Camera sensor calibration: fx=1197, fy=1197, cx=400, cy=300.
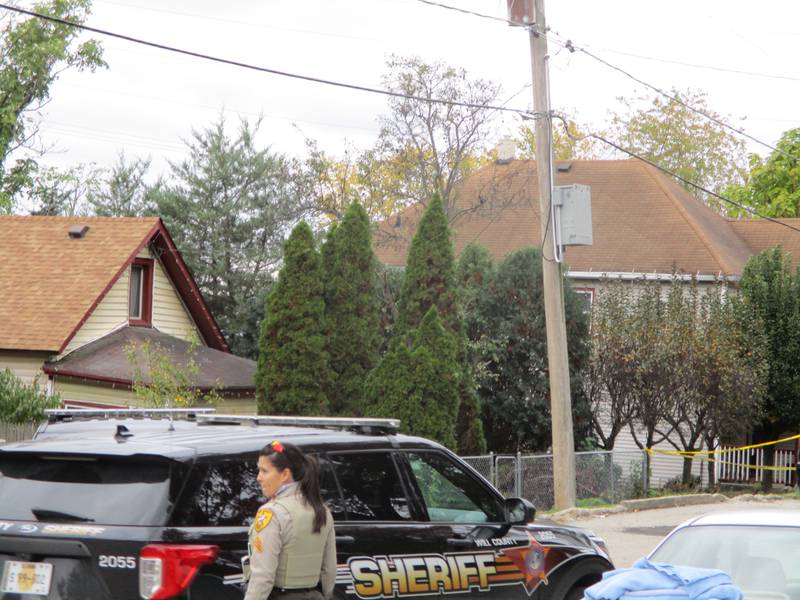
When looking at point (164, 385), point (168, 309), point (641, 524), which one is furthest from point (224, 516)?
point (168, 309)

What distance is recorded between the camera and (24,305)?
79.8 feet

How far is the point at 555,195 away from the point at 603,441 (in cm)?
876

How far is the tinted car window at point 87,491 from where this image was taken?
6.00 metres

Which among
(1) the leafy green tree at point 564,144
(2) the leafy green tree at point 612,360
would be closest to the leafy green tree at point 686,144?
(1) the leafy green tree at point 564,144

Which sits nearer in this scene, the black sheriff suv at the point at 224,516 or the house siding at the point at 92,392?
the black sheriff suv at the point at 224,516

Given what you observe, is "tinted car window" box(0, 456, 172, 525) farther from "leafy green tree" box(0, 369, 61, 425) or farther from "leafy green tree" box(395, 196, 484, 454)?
"leafy green tree" box(395, 196, 484, 454)

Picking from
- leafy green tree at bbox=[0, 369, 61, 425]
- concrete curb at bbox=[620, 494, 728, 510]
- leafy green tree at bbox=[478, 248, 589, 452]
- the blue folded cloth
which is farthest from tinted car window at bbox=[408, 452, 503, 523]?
leafy green tree at bbox=[478, 248, 589, 452]

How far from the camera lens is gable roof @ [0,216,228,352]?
23.6 m

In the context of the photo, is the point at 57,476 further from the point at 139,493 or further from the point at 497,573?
the point at 497,573

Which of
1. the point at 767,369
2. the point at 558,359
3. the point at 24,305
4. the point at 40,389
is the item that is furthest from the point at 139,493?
the point at 767,369

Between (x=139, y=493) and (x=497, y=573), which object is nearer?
(x=139, y=493)

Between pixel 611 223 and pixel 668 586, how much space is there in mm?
28787

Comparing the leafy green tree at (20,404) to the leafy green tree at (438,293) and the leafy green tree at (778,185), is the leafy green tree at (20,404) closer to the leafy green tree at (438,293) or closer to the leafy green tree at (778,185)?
the leafy green tree at (438,293)

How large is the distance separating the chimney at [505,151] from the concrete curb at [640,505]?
15.7 metres
